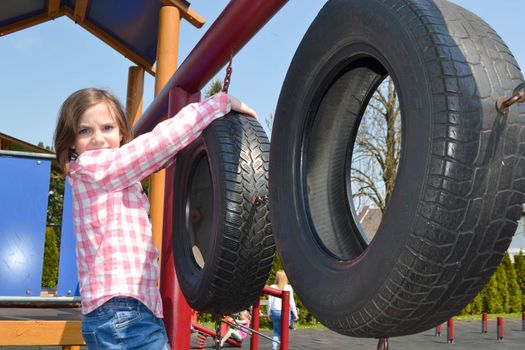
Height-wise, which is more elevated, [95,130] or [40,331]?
[95,130]

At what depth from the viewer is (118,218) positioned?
1848 millimetres

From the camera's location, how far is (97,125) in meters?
1.92

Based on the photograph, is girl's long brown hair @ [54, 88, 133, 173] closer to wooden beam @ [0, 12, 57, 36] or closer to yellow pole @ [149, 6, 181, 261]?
yellow pole @ [149, 6, 181, 261]

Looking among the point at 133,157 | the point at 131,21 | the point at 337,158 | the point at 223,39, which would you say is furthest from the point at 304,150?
the point at 131,21

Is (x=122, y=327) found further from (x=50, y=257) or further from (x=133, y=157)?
(x=50, y=257)

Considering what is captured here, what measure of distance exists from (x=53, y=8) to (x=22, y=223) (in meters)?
5.54

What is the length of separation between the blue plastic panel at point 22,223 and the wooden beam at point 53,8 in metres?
5.19

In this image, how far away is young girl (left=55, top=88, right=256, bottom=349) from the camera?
1.75m

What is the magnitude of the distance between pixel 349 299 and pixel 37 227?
8.53ft

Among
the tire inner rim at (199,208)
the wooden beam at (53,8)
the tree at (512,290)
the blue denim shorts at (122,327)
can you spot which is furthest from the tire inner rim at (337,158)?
the tree at (512,290)

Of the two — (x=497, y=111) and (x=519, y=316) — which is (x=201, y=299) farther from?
(x=519, y=316)

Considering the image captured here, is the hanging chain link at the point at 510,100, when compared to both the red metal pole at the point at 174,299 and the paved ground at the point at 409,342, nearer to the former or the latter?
the red metal pole at the point at 174,299

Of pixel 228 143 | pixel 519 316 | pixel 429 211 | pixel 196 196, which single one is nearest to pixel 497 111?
pixel 429 211

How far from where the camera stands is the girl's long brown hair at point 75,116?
1898 millimetres
